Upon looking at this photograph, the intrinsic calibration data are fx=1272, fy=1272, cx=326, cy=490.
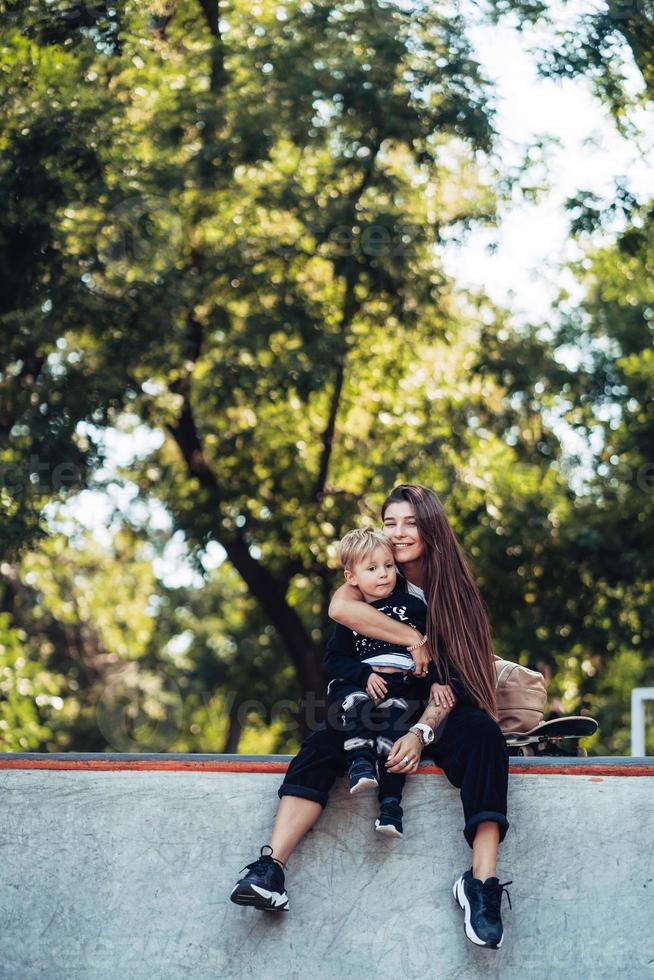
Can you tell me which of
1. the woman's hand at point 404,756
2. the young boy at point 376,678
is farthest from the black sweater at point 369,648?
the woman's hand at point 404,756

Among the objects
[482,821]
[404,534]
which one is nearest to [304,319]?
[404,534]

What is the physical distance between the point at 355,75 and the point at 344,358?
2.51 m

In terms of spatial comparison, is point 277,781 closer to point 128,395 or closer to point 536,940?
point 536,940

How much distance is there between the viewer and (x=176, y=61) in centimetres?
1195

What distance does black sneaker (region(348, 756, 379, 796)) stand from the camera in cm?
465

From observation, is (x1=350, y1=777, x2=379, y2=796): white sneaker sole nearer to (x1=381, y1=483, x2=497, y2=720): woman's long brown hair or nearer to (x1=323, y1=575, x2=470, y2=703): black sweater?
(x1=323, y1=575, x2=470, y2=703): black sweater

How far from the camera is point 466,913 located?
463 cm

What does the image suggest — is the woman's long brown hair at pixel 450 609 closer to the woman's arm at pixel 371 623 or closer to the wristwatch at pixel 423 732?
the woman's arm at pixel 371 623

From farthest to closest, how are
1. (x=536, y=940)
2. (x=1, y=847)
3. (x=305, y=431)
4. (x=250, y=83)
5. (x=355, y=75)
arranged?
(x=305, y=431), (x=250, y=83), (x=355, y=75), (x=1, y=847), (x=536, y=940)

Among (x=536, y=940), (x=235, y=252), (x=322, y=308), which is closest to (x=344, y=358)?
(x=322, y=308)

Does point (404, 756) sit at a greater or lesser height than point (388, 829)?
greater

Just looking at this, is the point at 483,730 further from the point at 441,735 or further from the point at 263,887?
the point at 263,887

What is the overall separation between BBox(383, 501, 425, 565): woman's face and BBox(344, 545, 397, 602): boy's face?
24 centimetres

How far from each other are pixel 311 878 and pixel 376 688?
78 cm
